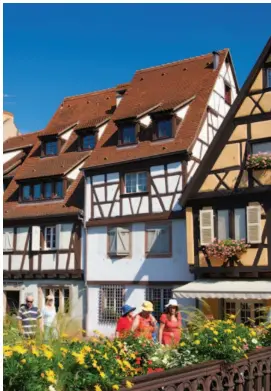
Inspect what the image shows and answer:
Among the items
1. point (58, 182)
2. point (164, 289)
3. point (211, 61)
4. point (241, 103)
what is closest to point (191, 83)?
point (211, 61)

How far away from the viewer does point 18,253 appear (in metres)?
28.0

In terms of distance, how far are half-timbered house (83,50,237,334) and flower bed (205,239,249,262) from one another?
266 centimetres

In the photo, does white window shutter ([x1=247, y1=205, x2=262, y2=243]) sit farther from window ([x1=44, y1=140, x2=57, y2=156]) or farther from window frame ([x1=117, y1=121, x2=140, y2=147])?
window ([x1=44, y1=140, x2=57, y2=156])

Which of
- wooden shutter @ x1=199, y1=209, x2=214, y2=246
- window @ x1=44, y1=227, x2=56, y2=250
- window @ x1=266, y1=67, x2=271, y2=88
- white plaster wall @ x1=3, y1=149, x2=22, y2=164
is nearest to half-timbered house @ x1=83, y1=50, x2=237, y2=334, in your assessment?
wooden shutter @ x1=199, y1=209, x2=214, y2=246

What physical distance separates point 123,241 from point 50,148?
7899 millimetres

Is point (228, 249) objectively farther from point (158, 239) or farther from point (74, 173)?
point (74, 173)

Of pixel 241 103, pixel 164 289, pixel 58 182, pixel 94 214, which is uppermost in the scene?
pixel 241 103

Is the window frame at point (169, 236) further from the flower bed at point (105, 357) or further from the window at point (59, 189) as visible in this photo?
the flower bed at point (105, 357)

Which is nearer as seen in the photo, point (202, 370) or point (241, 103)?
point (202, 370)

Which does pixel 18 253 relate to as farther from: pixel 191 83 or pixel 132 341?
pixel 132 341

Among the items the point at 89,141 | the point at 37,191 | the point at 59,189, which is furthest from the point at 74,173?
the point at 37,191

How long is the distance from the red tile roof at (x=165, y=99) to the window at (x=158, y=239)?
9.68 feet

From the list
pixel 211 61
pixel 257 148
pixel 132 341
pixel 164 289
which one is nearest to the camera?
pixel 132 341

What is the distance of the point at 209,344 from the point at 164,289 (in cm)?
1711
